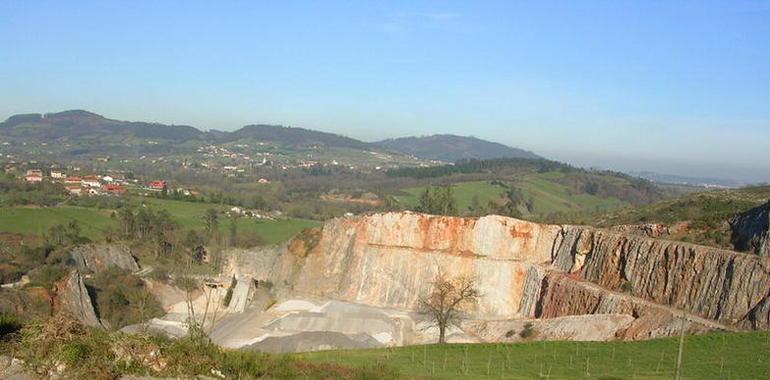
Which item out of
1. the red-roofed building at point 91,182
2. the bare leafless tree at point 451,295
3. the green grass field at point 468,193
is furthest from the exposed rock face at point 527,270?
the red-roofed building at point 91,182

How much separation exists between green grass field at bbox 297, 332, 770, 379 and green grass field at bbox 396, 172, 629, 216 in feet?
261

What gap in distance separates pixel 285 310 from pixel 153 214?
34.7 m

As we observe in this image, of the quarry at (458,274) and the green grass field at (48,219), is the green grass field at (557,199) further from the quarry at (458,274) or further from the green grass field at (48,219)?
the green grass field at (48,219)

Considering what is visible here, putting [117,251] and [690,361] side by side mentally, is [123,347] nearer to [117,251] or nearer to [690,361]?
[690,361]

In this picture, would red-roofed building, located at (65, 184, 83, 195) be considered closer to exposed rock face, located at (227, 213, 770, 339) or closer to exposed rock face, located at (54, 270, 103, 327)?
exposed rock face, located at (227, 213, 770, 339)

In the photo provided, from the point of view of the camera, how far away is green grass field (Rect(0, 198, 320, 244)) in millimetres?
77500

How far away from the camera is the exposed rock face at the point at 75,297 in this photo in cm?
4800

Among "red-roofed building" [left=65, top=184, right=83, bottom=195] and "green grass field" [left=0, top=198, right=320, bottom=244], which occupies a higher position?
"red-roofed building" [left=65, top=184, right=83, bottom=195]

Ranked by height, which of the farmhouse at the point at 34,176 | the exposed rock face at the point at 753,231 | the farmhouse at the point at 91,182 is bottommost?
the farmhouse at the point at 91,182

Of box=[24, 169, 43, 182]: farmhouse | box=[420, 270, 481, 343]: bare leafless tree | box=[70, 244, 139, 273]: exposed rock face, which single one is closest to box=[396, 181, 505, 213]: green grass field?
box=[420, 270, 481, 343]: bare leafless tree

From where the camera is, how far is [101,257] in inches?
2606

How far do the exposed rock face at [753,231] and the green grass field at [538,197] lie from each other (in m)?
67.2

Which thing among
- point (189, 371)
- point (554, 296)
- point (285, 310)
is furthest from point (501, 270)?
point (189, 371)

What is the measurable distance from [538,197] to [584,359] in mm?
107392
